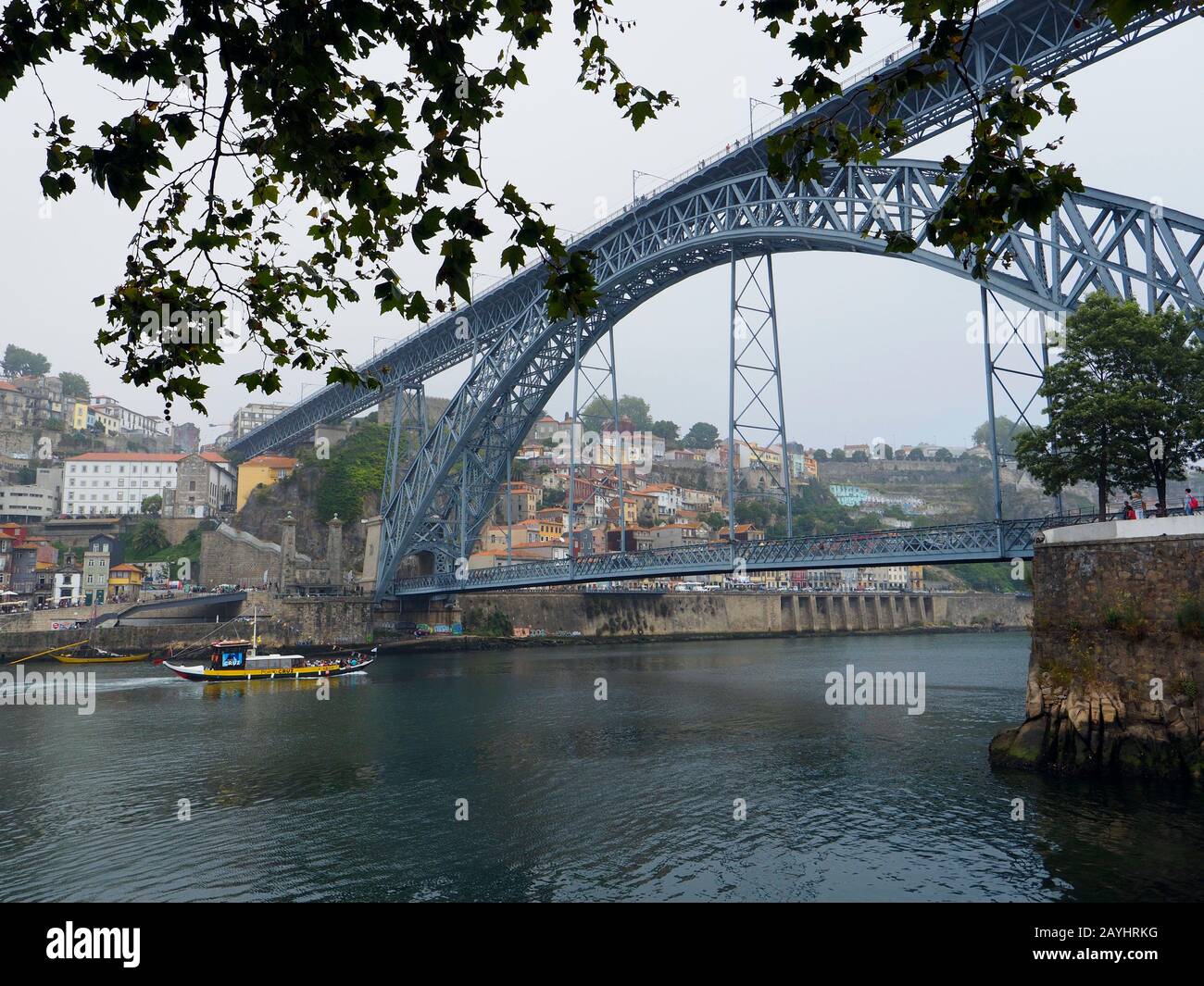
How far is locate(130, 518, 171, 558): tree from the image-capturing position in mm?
64125

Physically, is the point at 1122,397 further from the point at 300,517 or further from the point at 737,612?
the point at 300,517

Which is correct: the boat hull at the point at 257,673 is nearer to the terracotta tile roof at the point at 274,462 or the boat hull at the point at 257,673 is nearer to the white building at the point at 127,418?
the terracotta tile roof at the point at 274,462

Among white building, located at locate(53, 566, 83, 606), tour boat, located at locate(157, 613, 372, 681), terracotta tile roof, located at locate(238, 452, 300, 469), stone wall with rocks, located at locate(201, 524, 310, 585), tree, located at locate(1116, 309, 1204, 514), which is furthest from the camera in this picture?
terracotta tile roof, located at locate(238, 452, 300, 469)

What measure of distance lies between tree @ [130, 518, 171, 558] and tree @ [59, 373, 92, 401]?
56680 millimetres

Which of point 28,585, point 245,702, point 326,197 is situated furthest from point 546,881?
point 28,585

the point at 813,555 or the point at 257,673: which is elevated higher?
the point at 813,555

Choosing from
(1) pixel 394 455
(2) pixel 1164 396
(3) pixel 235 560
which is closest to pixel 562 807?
(2) pixel 1164 396

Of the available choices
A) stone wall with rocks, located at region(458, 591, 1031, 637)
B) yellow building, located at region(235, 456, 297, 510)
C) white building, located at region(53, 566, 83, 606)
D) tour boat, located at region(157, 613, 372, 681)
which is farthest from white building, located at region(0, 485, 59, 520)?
tour boat, located at region(157, 613, 372, 681)

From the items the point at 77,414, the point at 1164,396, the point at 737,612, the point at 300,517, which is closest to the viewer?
the point at 1164,396

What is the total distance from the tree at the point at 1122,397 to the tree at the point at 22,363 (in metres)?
134

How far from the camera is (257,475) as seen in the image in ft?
226

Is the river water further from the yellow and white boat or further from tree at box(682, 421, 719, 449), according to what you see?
tree at box(682, 421, 719, 449)

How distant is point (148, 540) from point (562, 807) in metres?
59.6
